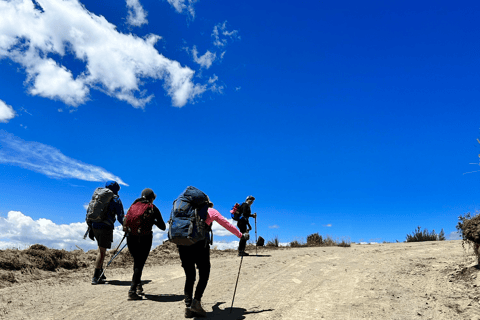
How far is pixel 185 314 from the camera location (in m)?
5.09

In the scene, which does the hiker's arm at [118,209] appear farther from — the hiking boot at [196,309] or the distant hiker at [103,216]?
the hiking boot at [196,309]

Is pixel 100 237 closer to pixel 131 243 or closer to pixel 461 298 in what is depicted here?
pixel 131 243

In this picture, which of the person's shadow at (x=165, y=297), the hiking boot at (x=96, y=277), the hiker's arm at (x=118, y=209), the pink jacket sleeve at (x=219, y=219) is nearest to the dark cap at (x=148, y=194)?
the hiker's arm at (x=118, y=209)

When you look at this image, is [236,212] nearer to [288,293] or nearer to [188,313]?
[288,293]

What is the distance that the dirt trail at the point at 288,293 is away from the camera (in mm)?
5418

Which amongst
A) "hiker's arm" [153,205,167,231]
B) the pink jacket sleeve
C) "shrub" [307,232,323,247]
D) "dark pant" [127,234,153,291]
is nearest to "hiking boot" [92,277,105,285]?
"dark pant" [127,234,153,291]

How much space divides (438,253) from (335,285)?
517cm

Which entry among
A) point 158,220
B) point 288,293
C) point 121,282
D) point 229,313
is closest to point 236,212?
point 121,282

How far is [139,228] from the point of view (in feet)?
19.9

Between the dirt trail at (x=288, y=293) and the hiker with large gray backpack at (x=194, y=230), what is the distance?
631mm

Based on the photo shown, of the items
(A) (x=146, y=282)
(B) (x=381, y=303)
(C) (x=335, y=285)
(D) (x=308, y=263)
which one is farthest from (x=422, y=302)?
(A) (x=146, y=282)

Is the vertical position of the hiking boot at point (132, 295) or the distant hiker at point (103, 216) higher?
the distant hiker at point (103, 216)

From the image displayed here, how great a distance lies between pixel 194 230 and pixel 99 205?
3505mm

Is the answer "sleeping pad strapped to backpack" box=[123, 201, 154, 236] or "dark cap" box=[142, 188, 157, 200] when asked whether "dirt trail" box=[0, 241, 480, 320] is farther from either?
"dark cap" box=[142, 188, 157, 200]
